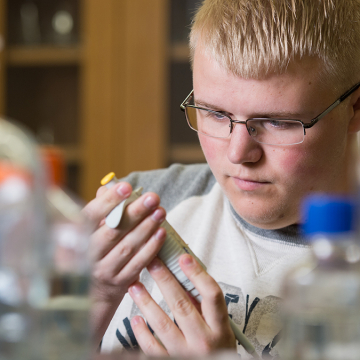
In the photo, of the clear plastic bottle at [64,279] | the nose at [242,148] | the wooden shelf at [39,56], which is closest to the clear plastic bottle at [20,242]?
the clear plastic bottle at [64,279]

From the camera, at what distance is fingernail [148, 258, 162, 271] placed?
661 millimetres

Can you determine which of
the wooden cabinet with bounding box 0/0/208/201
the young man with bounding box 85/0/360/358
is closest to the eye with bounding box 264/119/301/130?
the young man with bounding box 85/0/360/358

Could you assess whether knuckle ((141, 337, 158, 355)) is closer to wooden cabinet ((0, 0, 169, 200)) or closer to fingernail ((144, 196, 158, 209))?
fingernail ((144, 196, 158, 209))

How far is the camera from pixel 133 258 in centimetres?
68

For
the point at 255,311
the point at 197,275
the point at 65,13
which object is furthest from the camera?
the point at 65,13

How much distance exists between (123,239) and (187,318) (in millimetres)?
147

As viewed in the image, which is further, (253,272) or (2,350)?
(253,272)

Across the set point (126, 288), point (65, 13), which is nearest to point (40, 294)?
point (126, 288)

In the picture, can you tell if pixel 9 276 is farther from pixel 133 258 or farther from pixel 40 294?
pixel 133 258

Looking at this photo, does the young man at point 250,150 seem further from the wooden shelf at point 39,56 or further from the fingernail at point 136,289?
the wooden shelf at point 39,56

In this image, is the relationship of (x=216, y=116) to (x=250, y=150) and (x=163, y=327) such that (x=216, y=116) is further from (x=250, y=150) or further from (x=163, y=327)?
(x=163, y=327)

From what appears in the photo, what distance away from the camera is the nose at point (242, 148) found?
762mm

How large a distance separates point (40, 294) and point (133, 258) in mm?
319

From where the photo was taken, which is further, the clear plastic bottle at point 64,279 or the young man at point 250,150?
the young man at point 250,150
